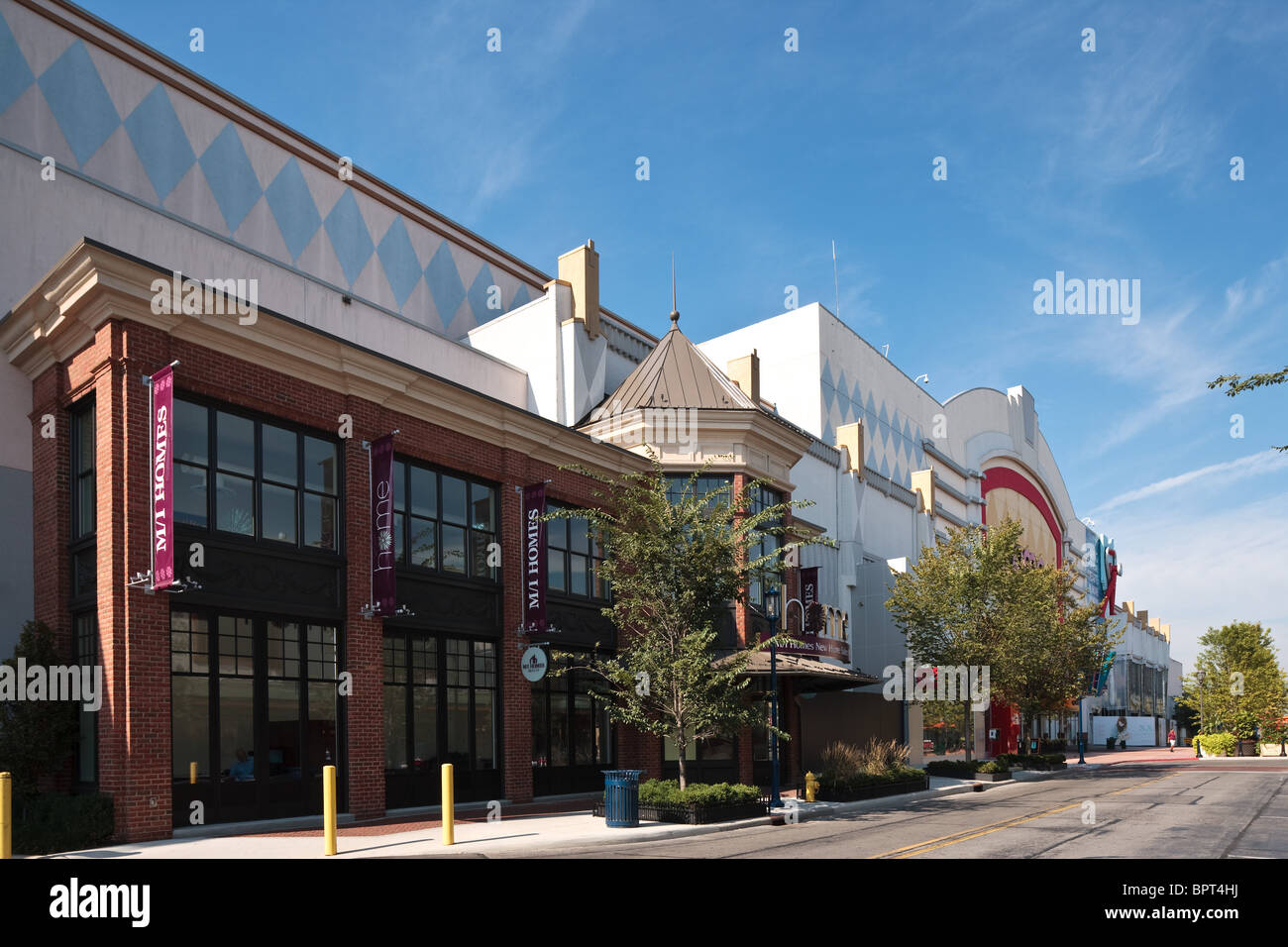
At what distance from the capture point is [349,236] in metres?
33.6

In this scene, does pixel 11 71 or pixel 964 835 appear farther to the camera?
pixel 11 71

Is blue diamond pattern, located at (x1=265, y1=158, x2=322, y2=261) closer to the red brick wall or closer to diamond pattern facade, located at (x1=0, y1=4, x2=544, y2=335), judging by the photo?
diamond pattern facade, located at (x1=0, y1=4, x2=544, y2=335)

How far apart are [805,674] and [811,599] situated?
6.59m

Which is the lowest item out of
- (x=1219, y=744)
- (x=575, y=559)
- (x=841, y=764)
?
(x=1219, y=744)

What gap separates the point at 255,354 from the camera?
2017 cm

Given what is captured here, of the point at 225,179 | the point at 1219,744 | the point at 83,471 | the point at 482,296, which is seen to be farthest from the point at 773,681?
the point at 1219,744

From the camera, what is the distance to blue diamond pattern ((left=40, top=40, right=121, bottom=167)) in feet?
80.0

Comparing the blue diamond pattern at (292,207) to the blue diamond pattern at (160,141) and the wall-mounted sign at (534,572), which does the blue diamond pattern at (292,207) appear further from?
the wall-mounted sign at (534,572)

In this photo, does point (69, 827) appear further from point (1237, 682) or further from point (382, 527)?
point (1237, 682)

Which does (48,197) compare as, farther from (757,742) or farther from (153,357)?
(757,742)
